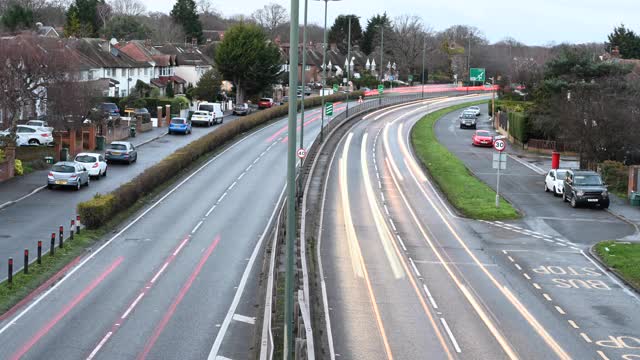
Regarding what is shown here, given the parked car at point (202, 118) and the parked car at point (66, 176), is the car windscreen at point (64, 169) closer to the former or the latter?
the parked car at point (66, 176)

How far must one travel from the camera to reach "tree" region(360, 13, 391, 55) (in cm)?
18925

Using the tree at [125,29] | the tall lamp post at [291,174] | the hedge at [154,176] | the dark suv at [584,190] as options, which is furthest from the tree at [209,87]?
the tall lamp post at [291,174]

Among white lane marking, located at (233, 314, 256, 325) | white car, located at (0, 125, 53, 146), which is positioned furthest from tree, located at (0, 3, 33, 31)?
white lane marking, located at (233, 314, 256, 325)

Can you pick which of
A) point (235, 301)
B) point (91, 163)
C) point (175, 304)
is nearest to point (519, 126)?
point (91, 163)

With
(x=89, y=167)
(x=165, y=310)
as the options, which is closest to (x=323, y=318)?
(x=165, y=310)

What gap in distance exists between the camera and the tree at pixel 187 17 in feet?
505

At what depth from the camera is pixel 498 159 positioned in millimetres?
45562

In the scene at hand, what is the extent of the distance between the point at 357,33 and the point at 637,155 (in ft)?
453

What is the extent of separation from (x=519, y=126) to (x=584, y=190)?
2801 centimetres

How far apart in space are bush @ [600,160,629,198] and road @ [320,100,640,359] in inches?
405

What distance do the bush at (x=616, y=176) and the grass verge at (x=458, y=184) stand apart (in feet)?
21.8

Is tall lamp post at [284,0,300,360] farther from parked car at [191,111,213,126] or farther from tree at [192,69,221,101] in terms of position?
tree at [192,69,221,101]

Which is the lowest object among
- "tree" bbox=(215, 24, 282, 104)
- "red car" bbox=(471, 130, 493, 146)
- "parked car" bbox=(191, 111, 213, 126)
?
"red car" bbox=(471, 130, 493, 146)

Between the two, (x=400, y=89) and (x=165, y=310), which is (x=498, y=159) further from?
(x=400, y=89)
